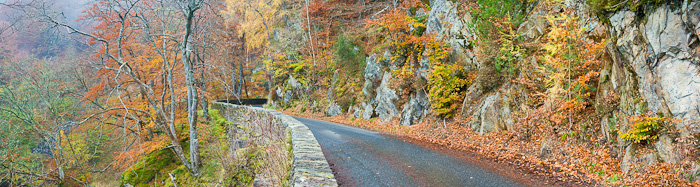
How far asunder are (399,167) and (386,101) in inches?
317

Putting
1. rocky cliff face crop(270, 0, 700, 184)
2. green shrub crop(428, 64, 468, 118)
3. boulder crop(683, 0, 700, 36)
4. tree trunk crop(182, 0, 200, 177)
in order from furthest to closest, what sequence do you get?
green shrub crop(428, 64, 468, 118)
tree trunk crop(182, 0, 200, 177)
rocky cliff face crop(270, 0, 700, 184)
boulder crop(683, 0, 700, 36)

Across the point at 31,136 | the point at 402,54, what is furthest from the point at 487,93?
the point at 31,136

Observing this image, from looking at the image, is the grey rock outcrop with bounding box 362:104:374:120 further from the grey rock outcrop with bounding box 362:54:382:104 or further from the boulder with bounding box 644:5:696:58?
the boulder with bounding box 644:5:696:58

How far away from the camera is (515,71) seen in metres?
8.00

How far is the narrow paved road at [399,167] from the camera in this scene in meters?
4.75

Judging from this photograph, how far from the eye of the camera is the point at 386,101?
13562mm

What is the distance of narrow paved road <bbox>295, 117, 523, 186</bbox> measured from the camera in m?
4.75

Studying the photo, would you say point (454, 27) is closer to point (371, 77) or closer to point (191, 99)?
point (371, 77)

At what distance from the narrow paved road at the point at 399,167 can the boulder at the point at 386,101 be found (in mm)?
5117

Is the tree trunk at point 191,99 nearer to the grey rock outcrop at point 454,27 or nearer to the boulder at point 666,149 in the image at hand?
the grey rock outcrop at point 454,27

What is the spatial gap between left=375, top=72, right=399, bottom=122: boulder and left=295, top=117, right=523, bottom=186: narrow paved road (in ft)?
16.8

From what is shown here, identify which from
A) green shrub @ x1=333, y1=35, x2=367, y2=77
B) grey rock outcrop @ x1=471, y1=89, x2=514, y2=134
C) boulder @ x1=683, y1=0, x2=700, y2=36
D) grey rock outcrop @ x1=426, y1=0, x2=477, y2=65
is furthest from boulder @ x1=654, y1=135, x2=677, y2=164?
green shrub @ x1=333, y1=35, x2=367, y2=77

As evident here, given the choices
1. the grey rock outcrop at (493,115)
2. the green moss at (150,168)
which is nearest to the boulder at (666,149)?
the grey rock outcrop at (493,115)

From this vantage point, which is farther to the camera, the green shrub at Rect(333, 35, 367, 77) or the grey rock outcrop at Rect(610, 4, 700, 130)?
the green shrub at Rect(333, 35, 367, 77)
